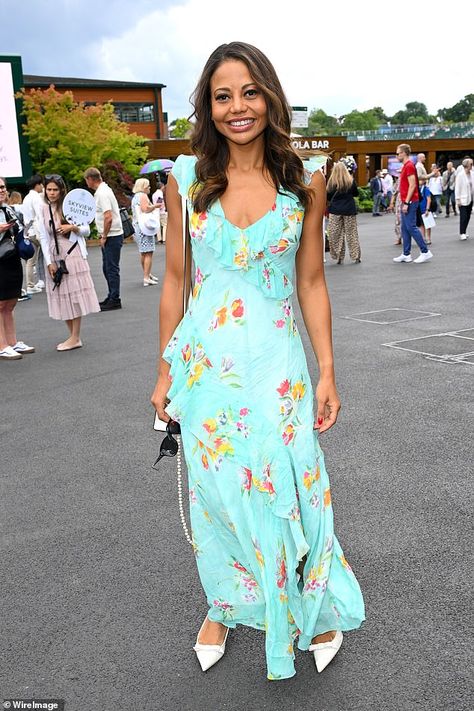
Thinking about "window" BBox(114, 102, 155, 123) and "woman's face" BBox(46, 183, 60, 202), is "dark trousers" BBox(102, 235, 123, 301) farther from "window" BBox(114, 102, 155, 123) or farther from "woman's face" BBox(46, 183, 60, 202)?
"window" BBox(114, 102, 155, 123)

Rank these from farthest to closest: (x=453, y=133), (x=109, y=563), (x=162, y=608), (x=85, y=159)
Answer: (x=453, y=133)
(x=85, y=159)
(x=109, y=563)
(x=162, y=608)

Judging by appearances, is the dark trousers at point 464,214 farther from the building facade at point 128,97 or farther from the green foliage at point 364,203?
the building facade at point 128,97

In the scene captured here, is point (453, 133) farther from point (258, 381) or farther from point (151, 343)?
point (258, 381)

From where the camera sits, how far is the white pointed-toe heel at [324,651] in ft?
9.27

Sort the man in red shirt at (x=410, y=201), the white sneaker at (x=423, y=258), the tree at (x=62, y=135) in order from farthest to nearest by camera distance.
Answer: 1. the tree at (x=62, y=135)
2. the white sneaker at (x=423, y=258)
3. the man in red shirt at (x=410, y=201)

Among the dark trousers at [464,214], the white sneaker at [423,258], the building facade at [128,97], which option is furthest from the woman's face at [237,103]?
the building facade at [128,97]

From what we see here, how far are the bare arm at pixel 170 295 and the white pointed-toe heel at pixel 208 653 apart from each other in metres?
0.88

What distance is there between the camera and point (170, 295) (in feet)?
9.30

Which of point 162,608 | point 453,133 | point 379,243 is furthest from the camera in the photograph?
point 453,133

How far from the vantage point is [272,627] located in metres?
2.56

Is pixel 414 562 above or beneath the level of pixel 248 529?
beneath

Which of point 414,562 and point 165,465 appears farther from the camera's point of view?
point 165,465

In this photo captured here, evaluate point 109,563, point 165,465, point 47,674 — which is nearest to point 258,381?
point 47,674

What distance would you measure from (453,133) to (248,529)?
68273mm
